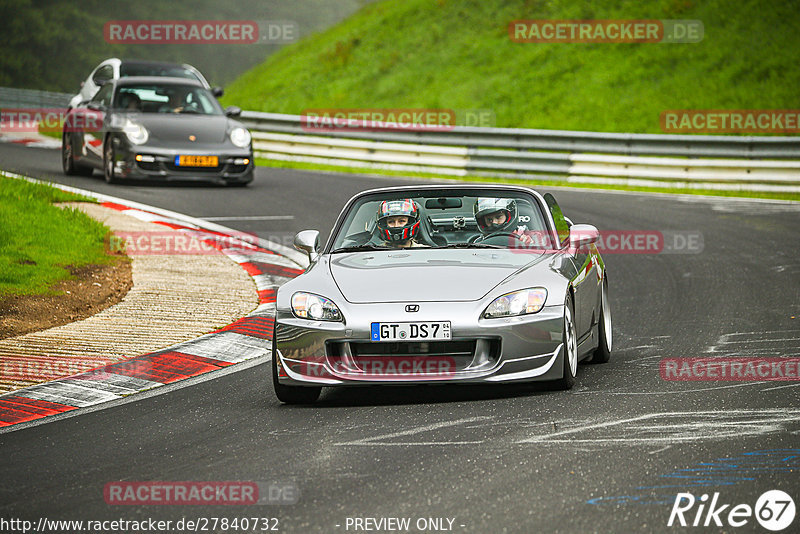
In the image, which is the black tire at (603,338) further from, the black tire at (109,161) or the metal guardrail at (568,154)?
the metal guardrail at (568,154)

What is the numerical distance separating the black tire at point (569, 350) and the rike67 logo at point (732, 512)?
2.31 m

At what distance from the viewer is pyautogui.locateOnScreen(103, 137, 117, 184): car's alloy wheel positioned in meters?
19.9

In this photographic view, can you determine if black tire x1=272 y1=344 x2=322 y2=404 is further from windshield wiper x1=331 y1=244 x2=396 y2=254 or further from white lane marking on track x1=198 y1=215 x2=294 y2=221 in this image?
white lane marking on track x1=198 y1=215 x2=294 y2=221

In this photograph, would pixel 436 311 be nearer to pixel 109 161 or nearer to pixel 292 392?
pixel 292 392

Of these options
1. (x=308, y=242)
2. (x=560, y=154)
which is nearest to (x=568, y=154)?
(x=560, y=154)

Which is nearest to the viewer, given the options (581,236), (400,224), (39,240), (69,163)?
(581,236)

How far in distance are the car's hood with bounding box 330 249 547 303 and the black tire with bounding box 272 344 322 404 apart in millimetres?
613

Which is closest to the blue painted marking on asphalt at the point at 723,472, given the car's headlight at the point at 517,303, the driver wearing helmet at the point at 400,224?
the car's headlight at the point at 517,303

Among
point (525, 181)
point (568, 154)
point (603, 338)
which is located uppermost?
point (568, 154)

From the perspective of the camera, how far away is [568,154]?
23.2m

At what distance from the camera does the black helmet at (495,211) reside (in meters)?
8.51

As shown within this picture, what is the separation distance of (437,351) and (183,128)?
13.4 metres

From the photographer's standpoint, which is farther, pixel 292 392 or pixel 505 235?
pixel 505 235

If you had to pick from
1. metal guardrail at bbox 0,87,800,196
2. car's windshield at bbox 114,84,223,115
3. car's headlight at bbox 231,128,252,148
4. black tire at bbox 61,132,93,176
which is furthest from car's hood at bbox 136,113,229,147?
metal guardrail at bbox 0,87,800,196
